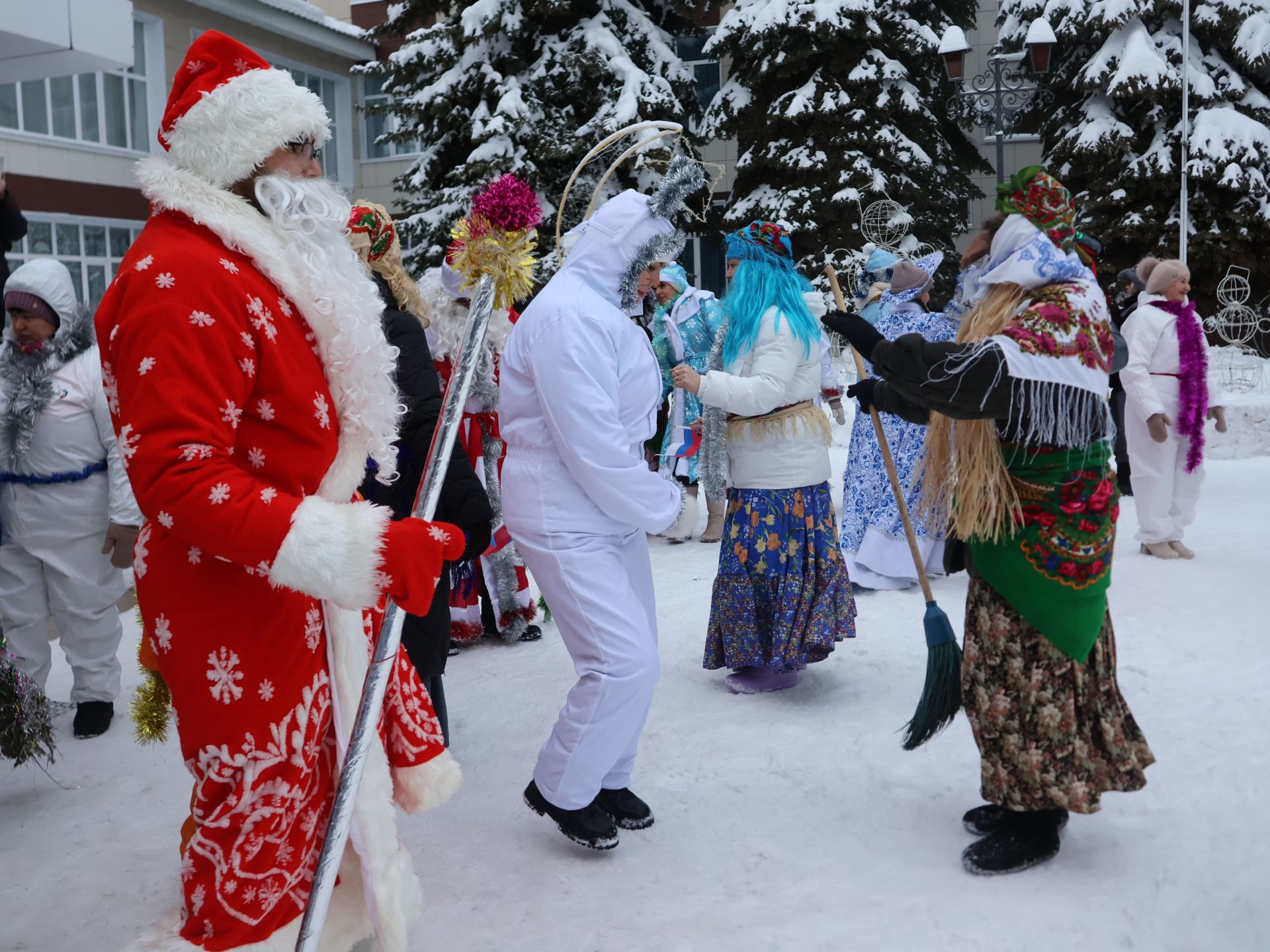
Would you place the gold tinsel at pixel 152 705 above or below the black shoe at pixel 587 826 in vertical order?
above

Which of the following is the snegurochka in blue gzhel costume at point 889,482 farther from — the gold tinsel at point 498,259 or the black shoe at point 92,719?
the gold tinsel at point 498,259

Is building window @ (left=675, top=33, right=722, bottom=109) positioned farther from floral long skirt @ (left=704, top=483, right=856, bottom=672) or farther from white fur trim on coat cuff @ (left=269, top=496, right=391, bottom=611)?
white fur trim on coat cuff @ (left=269, top=496, right=391, bottom=611)

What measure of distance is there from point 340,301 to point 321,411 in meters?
0.22

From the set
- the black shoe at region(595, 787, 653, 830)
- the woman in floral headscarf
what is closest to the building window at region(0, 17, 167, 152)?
the black shoe at region(595, 787, 653, 830)

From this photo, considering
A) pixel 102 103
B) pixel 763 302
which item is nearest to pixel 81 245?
pixel 102 103

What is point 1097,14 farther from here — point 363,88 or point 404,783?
point 404,783

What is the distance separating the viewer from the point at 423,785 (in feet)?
8.20

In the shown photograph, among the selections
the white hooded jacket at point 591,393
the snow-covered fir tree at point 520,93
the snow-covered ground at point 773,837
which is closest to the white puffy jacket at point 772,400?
the snow-covered ground at point 773,837

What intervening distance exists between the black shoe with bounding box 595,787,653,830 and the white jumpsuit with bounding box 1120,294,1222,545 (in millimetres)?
5047

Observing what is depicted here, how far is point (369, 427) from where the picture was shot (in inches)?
91.4

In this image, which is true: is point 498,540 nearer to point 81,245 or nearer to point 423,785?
point 423,785

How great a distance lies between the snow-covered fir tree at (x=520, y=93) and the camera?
15039mm

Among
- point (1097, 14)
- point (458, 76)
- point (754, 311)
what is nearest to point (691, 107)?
point (458, 76)

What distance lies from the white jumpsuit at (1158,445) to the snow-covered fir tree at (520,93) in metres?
8.94
